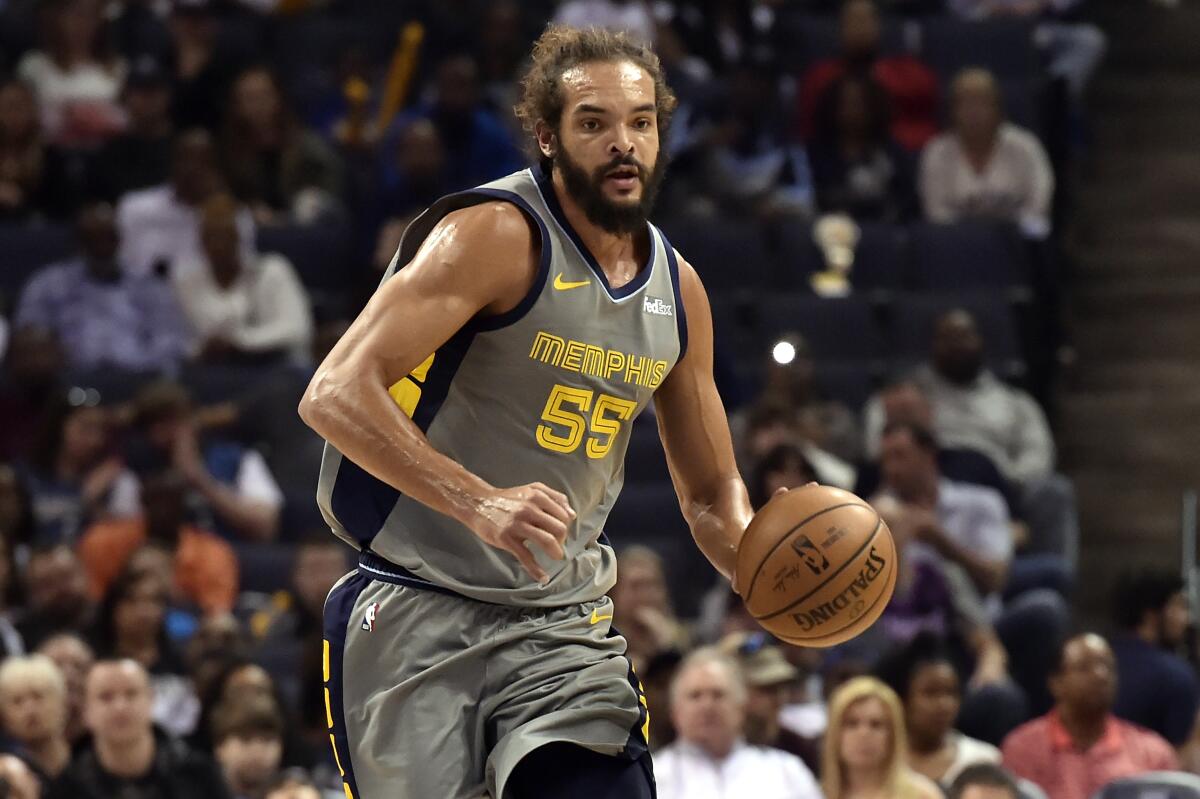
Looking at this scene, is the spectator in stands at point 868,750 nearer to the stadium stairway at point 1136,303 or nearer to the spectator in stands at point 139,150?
the stadium stairway at point 1136,303

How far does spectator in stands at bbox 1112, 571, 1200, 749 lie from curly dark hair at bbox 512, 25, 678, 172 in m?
4.38

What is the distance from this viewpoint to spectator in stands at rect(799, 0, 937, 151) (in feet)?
34.7

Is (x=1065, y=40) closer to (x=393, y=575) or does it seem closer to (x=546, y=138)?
(x=546, y=138)

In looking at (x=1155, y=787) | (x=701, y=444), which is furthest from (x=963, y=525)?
(x=701, y=444)

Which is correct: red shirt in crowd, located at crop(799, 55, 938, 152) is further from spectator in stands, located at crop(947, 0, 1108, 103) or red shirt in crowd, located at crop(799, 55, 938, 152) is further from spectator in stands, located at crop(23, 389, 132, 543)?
spectator in stands, located at crop(23, 389, 132, 543)

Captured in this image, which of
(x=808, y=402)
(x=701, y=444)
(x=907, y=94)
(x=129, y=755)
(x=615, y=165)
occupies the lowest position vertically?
(x=129, y=755)

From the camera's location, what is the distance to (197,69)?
35.2 ft

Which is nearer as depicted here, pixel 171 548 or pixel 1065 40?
pixel 171 548

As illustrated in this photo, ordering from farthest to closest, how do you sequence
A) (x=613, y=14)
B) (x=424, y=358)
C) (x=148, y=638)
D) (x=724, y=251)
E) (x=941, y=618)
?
1. (x=613, y=14)
2. (x=724, y=251)
3. (x=941, y=618)
4. (x=148, y=638)
5. (x=424, y=358)

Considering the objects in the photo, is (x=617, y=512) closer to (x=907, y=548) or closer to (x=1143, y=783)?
(x=907, y=548)

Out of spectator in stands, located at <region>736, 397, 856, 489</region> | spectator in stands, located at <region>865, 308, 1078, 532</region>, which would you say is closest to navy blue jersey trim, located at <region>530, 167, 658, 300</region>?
spectator in stands, located at <region>736, 397, 856, 489</region>

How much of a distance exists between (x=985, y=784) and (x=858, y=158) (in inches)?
195

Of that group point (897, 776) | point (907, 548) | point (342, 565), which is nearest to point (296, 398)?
point (342, 565)

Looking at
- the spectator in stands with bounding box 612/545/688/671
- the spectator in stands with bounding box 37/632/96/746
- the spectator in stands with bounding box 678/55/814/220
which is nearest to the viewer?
the spectator in stands with bounding box 37/632/96/746
